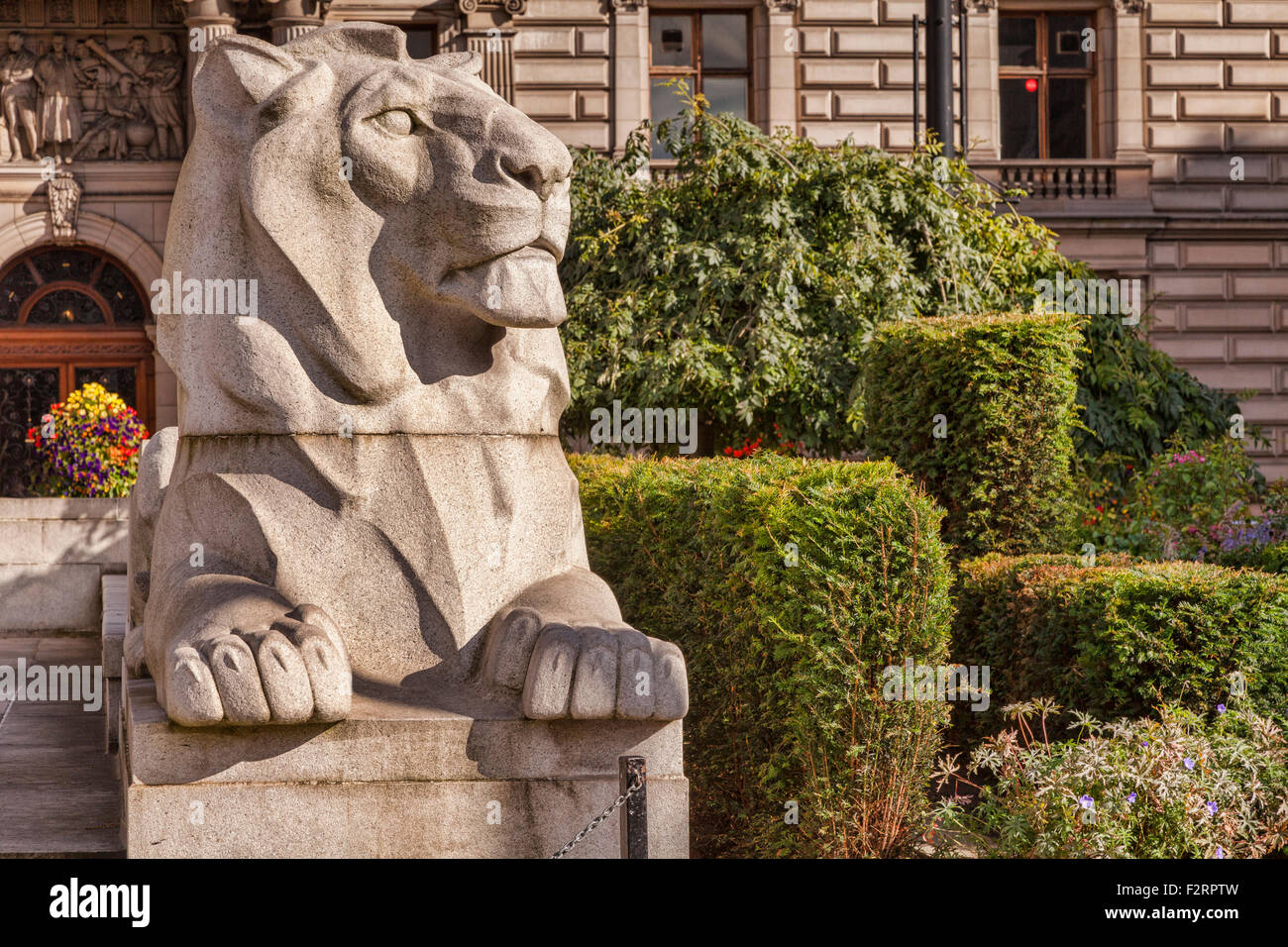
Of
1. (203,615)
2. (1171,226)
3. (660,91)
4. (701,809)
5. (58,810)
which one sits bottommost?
(701,809)

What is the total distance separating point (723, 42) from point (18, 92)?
31.9 ft

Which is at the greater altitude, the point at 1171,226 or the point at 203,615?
the point at 1171,226

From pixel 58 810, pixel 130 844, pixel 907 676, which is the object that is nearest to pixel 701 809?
pixel 907 676

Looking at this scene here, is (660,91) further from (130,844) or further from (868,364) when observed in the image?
(130,844)

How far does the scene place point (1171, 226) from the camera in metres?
21.7

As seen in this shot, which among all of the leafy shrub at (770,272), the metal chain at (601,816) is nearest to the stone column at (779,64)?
the leafy shrub at (770,272)

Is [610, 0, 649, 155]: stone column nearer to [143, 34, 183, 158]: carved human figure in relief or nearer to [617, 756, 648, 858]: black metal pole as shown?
[143, 34, 183, 158]: carved human figure in relief

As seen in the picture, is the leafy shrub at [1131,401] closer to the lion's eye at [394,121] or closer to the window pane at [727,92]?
the window pane at [727,92]

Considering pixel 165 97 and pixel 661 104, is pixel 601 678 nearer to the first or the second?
pixel 165 97

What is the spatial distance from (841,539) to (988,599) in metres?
2.23

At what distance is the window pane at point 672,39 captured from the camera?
864 inches

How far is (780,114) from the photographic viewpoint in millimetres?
21312

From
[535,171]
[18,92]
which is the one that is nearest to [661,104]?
[18,92]

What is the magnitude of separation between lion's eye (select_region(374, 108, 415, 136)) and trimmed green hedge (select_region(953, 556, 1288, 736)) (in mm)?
3314
